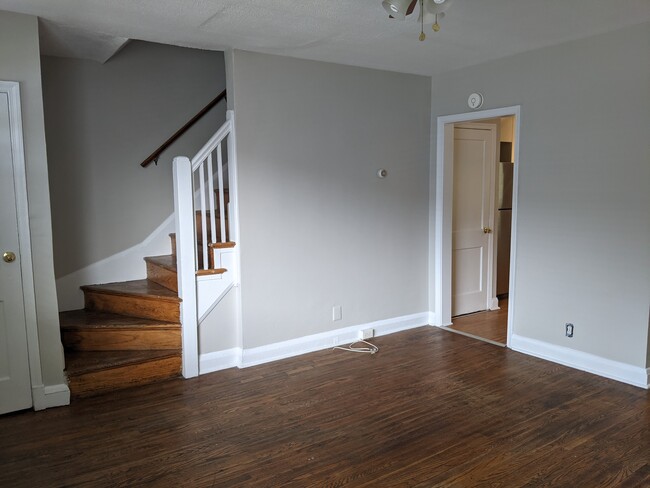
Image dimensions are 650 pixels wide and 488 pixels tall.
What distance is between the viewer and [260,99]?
3.79 metres

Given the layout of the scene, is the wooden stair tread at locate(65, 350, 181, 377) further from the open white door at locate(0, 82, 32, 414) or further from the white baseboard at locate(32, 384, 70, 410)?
the open white door at locate(0, 82, 32, 414)

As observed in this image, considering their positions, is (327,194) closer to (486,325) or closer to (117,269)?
(117,269)

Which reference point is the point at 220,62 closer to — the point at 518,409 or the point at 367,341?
the point at 367,341

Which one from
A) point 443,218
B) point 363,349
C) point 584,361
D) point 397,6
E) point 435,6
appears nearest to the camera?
point 397,6

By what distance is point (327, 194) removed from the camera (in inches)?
166

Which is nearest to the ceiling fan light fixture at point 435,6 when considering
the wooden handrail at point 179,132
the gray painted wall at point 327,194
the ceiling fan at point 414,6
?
the ceiling fan at point 414,6

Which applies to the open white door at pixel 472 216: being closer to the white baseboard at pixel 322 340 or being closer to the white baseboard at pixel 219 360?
the white baseboard at pixel 322 340

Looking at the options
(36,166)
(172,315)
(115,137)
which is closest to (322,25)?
(36,166)

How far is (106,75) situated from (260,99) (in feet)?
4.68

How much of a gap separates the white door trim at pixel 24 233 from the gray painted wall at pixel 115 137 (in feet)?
3.47

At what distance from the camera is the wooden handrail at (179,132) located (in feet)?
14.5

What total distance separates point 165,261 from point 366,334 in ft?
6.06

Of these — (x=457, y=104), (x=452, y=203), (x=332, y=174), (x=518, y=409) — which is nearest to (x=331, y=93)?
(x=332, y=174)

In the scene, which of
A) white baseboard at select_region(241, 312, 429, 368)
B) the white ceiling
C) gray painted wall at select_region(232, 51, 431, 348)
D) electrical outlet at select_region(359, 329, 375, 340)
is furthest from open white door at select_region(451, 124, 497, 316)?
the white ceiling
